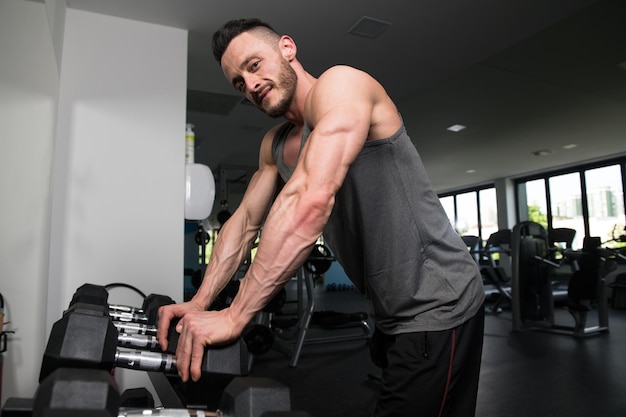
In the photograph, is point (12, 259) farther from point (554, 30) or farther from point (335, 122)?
point (554, 30)

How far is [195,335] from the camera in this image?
0.69 metres

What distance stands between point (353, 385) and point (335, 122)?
7.88 feet

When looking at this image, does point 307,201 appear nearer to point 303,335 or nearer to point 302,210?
point 302,210

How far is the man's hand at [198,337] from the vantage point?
681mm

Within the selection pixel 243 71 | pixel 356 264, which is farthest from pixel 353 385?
pixel 243 71

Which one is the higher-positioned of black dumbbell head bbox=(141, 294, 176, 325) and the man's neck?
the man's neck

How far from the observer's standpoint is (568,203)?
8125 mm

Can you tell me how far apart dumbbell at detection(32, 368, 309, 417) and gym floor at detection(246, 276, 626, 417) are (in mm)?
1619

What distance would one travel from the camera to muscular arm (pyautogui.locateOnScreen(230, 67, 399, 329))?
2.49 ft

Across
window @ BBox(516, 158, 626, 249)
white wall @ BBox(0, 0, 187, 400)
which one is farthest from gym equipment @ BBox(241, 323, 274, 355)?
window @ BBox(516, 158, 626, 249)

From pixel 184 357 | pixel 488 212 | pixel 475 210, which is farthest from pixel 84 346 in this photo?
pixel 475 210

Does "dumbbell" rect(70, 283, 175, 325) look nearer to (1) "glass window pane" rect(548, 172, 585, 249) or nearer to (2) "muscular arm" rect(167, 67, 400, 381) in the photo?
(2) "muscular arm" rect(167, 67, 400, 381)

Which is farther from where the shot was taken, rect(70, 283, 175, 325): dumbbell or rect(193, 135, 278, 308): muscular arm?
rect(193, 135, 278, 308): muscular arm

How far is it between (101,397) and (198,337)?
29 cm
